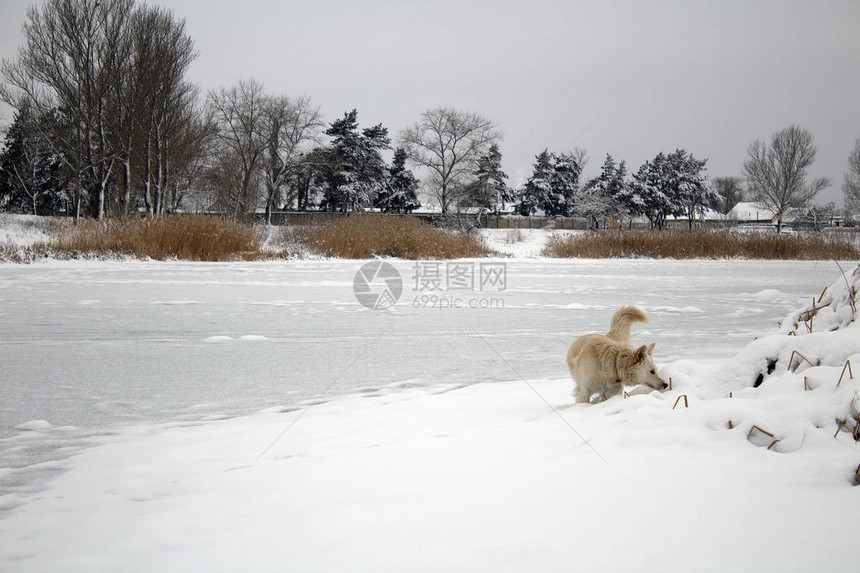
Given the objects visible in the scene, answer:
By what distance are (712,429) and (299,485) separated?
1.72 m

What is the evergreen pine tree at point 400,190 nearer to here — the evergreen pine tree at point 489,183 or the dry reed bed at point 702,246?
the evergreen pine tree at point 489,183

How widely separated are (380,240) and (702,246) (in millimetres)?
14124

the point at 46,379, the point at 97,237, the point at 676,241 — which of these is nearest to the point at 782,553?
the point at 46,379

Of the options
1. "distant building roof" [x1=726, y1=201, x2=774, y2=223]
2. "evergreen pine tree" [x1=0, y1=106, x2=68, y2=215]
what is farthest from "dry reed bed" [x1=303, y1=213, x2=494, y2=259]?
"distant building roof" [x1=726, y1=201, x2=774, y2=223]

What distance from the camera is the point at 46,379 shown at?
170 inches

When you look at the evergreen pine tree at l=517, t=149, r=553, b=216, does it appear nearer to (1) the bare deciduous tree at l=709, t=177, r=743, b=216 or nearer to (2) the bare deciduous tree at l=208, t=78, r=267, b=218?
(2) the bare deciduous tree at l=208, t=78, r=267, b=218

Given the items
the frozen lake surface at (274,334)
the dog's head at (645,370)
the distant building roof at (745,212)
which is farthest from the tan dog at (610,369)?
the distant building roof at (745,212)

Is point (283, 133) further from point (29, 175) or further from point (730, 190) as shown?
point (730, 190)

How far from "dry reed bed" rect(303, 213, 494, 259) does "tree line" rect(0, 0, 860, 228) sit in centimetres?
1082

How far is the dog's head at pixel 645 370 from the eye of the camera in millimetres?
3125

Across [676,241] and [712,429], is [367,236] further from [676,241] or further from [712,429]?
[712,429]

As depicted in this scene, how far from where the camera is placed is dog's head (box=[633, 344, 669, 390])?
312cm

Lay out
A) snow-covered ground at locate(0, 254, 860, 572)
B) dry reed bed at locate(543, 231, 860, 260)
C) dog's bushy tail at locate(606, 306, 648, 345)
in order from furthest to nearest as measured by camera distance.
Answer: dry reed bed at locate(543, 231, 860, 260)
dog's bushy tail at locate(606, 306, 648, 345)
snow-covered ground at locate(0, 254, 860, 572)

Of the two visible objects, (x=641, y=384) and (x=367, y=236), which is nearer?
(x=641, y=384)
